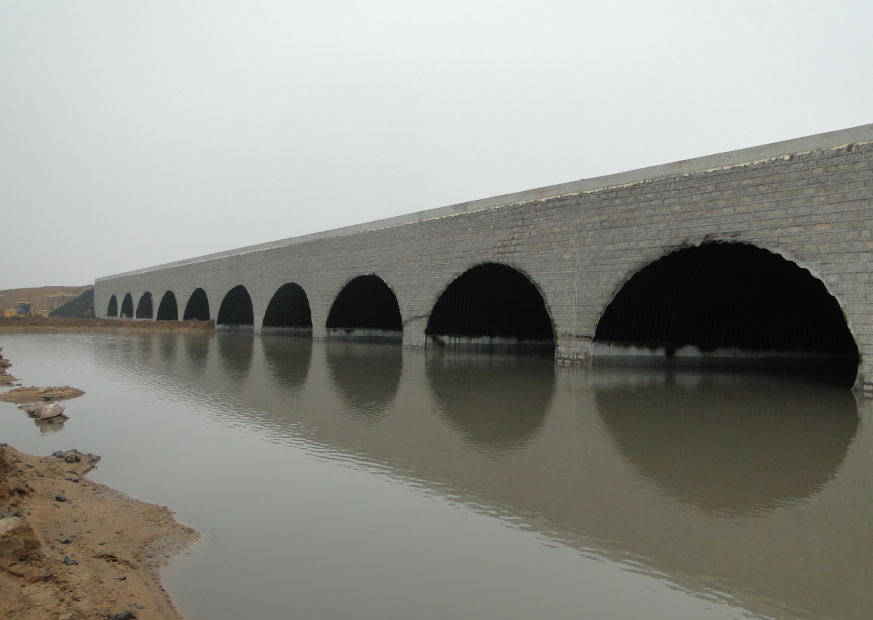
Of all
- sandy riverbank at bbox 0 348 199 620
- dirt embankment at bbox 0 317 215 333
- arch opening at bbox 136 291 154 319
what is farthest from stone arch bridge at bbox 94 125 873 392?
arch opening at bbox 136 291 154 319

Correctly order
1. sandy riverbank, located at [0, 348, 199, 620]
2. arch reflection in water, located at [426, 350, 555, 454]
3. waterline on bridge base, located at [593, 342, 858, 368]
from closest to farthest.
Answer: sandy riverbank, located at [0, 348, 199, 620]
arch reflection in water, located at [426, 350, 555, 454]
waterline on bridge base, located at [593, 342, 858, 368]

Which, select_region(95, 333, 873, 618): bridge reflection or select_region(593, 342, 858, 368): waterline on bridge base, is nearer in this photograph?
select_region(95, 333, 873, 618): bridge reflection

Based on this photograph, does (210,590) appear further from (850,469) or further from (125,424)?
(850,469)

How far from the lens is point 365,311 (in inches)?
1170

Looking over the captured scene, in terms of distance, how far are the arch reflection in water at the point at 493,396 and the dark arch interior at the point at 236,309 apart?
76.6 feet

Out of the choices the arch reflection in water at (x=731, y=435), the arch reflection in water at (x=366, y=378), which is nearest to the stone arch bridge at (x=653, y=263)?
the arch reflection in water at (x=731, y=435)

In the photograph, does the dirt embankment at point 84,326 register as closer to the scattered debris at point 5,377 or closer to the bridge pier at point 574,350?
the scattered debris at point 5,377

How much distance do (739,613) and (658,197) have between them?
11.4 metres

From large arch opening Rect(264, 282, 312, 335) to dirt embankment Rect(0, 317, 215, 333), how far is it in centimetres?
461

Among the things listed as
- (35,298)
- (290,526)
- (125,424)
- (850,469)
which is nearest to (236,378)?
(125,424)

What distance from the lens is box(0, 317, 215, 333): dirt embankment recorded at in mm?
34688

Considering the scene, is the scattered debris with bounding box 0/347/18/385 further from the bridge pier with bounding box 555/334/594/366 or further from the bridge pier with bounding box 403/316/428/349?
the bridge pier with bounding box 555/334/594/366

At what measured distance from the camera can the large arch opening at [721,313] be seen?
15.0 metres

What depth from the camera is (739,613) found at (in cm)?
326
